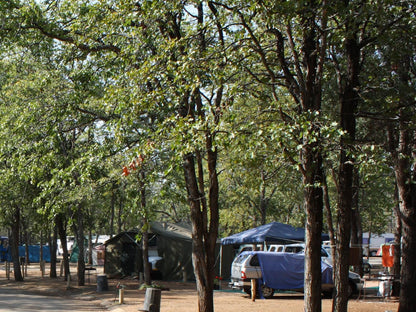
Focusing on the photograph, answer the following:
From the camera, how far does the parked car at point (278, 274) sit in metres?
20.4

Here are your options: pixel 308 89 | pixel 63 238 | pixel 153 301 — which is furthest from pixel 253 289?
pixel 63 238

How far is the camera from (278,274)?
2047 cm

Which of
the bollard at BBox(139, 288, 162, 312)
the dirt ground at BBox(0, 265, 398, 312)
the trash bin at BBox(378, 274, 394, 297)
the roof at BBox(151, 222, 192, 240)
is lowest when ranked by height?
the dirt ground at BBox(0, 265, 398, 312)

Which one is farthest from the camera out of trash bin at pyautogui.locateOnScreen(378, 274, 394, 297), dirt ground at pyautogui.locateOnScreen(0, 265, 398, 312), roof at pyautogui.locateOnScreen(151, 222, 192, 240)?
roof at pyautogui.locateOnScreen(151, 222, 192, 240)

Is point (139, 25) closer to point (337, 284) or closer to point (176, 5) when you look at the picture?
point (176, 5)

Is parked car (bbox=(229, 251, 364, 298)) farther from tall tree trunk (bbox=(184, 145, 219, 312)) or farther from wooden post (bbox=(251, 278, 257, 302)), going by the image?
tall tree trunk (bbox=(184, 145, 219, 312))

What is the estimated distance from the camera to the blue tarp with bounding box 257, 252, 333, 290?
2039 cm

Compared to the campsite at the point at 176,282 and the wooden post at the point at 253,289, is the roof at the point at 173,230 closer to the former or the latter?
the campsite at the point at 176,282

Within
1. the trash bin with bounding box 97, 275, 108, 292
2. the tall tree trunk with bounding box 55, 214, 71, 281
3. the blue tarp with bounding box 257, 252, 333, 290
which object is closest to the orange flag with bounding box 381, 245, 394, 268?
the blue tarp with bounding box 257, 252, 333, 290

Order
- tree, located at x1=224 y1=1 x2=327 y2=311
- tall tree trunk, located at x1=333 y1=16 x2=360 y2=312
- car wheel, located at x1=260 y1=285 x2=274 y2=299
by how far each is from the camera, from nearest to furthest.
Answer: tree, located at x1=224 y1=1 x2=327 y2=311 → tall tree trunk, located at x1=333 y1=16 x2=360 y2=312 → car wheel, located at x1=260 y1=285 x2=274 y2=299

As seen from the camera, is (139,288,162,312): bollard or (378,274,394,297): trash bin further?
(378,274,394,297): trash bin

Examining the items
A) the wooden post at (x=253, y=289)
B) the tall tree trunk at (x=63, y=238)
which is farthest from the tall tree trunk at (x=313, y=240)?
the tall tree trunk at (x=63, y=238)

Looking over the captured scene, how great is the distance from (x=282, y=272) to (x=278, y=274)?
6.6 inches

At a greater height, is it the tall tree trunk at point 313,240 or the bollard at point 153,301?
the tall tree trunk at point 313,240
